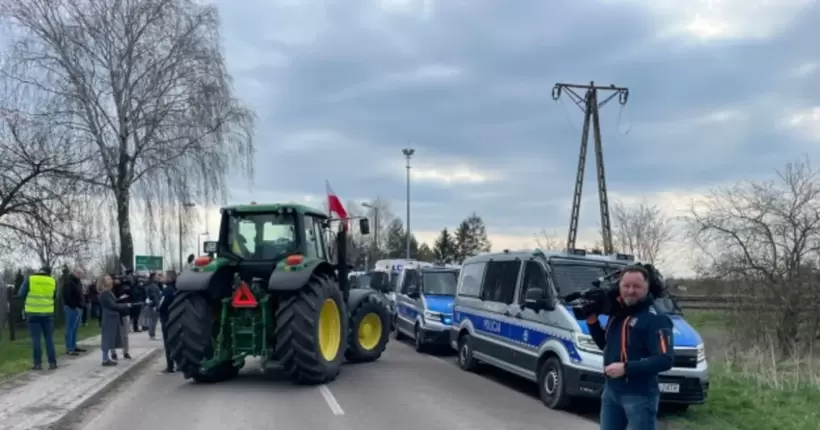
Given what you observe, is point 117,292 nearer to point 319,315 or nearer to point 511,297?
point 319,315

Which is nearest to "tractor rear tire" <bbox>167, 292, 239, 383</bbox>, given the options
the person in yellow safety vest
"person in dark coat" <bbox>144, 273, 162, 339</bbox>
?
the person in yellow safety vest

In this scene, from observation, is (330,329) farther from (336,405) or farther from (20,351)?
(20,351)

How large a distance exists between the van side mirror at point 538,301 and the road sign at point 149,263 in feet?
68.3

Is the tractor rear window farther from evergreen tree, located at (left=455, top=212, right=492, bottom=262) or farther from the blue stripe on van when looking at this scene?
evergreen tree, located at (left=455, top=212, right=492, bottom=262)

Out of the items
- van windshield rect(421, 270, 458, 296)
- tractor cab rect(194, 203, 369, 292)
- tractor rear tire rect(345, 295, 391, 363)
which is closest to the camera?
tractor cab rect(194, 203, 369, 292)

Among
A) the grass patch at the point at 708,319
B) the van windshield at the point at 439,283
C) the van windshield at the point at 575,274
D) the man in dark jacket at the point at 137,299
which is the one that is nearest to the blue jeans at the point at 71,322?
the man in dark jacket at the point at 137,299

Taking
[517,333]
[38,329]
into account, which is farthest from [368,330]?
[38,329]

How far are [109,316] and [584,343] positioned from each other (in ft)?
28.7

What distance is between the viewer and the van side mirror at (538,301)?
10734mm

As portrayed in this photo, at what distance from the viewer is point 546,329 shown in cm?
1115

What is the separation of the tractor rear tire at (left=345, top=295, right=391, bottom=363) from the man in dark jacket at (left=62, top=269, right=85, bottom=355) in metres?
5.37

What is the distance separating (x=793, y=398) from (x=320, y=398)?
6604 millimetres

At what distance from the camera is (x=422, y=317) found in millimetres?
18219

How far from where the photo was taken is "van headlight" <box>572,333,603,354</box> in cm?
1016
